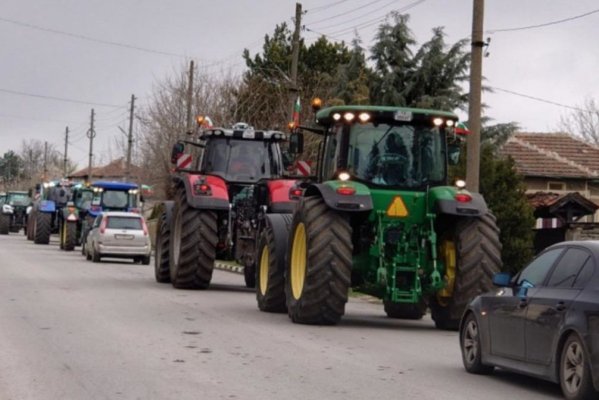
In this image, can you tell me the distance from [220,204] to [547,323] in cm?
1308

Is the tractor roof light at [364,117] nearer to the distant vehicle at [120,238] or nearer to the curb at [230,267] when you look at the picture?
the curb at [230,267]

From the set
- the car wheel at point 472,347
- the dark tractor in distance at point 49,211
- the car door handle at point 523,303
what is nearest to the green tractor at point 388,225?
the car wheel at point 472,347

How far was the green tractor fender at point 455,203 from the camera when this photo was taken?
16844mm

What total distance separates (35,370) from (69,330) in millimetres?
→ 3714

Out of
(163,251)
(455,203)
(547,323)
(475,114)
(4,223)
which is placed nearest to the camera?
(547,323)

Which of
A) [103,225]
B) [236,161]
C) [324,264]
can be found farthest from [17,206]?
[324,264]

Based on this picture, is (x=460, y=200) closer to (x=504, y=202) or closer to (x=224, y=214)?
(x=224, y=214)

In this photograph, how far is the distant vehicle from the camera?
36906mm

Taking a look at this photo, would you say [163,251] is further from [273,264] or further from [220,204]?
[273,264]

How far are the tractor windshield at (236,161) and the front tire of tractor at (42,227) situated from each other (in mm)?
28143

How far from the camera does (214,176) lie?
24344 mm

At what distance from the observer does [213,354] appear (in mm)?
13398

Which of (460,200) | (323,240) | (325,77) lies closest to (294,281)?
(323,240)

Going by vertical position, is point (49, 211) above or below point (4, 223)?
above
